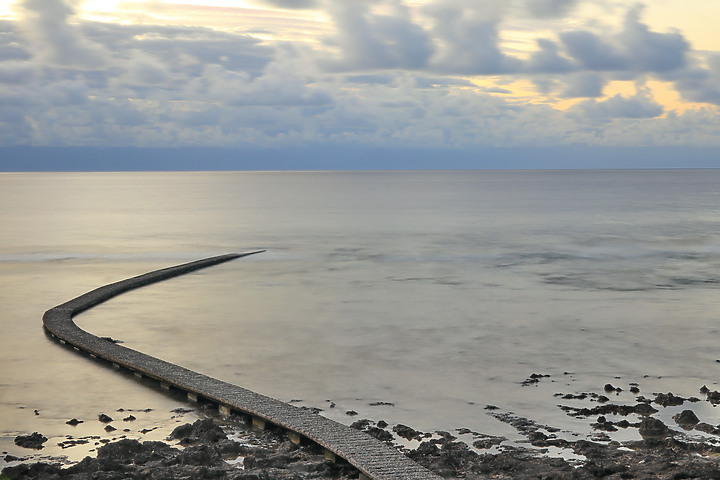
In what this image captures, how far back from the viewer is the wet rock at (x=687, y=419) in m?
12.3

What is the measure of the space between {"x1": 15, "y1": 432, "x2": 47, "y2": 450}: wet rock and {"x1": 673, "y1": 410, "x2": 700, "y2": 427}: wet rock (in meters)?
9.32

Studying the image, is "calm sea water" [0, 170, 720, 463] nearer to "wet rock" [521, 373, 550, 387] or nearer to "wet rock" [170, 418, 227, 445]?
"wet rock" [521, 373, 550, 387]

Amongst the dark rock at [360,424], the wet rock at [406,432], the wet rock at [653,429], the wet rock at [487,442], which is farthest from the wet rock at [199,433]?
the wet rock at [653,429]

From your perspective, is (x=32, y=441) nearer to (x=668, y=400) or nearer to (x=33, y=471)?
(x=33, y=471)

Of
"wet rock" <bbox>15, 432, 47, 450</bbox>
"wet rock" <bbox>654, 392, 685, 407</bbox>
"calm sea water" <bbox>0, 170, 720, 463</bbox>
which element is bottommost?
"calm sea water" <bbox>0, 170, 720, 463</bbox>

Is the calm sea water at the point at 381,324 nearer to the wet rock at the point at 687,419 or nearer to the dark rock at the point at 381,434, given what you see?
the wet rock at the point at 687,419

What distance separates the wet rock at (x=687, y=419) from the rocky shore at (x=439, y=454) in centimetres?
1

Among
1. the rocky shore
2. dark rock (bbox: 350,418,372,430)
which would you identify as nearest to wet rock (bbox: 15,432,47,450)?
the rocky shore

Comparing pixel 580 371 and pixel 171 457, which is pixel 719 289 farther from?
pixel 171 457

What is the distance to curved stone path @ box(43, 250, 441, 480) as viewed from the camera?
990 cm

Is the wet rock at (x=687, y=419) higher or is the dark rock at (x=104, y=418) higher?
the wet rock at (x=687, y=419)

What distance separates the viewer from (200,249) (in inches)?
1743

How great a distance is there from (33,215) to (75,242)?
2775 centimetres

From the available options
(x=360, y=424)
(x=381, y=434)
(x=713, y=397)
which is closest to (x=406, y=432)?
(x=381, y=434)
